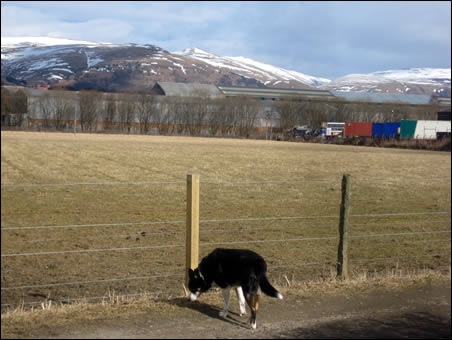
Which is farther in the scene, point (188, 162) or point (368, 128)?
point (188, 162)

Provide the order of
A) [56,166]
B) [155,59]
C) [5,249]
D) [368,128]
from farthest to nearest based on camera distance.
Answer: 1. [56,166]
2. [368,128]
3. [5,249]
4. [155,59]

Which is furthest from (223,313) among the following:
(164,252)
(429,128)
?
(429,128)

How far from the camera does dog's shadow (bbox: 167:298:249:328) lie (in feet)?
14.5

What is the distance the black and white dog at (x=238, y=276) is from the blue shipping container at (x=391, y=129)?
20.6ft

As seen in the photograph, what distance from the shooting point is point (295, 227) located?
10.6 metres

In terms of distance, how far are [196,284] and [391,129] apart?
6459 mm

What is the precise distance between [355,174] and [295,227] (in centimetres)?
1293

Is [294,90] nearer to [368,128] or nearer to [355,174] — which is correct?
[368,128]

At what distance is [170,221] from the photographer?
36.2ft

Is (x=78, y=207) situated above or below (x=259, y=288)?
below

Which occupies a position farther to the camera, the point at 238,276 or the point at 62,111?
the point at 62,111

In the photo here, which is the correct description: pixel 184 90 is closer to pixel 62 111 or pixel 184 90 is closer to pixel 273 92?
pixel 273 92

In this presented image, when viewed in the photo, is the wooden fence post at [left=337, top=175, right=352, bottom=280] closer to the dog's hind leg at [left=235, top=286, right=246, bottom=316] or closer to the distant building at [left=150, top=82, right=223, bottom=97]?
the dog's hind leg at [left=235, top=286, right=246, bottom=316]

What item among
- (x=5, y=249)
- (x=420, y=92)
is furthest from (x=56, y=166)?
(x=420, y=92)
